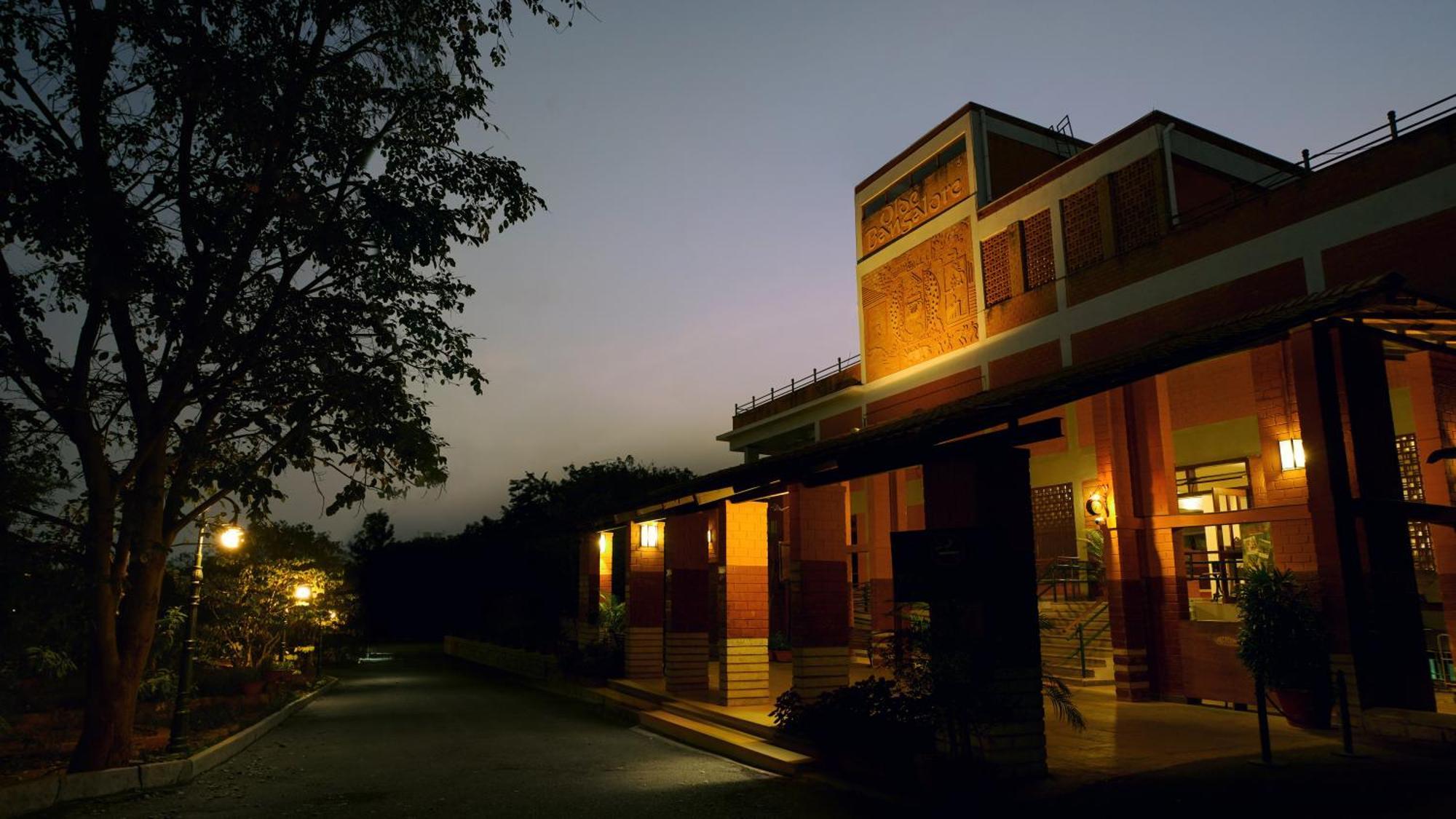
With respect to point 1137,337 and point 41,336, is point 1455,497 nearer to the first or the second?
point 1137,337

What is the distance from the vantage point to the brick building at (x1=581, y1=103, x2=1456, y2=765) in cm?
995

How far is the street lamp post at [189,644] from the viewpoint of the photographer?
10.9 m

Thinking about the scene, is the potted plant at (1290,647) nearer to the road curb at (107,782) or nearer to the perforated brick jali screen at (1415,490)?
the perforated brick jali screen at (1415,490)

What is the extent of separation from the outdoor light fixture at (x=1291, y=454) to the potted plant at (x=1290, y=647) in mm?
1867

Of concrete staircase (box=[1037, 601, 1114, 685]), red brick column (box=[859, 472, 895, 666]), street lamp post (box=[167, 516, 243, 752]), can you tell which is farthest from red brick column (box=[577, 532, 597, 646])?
concrete staircase (box=[1037, 601, 1114, 685])

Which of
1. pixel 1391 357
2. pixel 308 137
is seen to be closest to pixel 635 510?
pixel 308 137

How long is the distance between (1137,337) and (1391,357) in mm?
4320

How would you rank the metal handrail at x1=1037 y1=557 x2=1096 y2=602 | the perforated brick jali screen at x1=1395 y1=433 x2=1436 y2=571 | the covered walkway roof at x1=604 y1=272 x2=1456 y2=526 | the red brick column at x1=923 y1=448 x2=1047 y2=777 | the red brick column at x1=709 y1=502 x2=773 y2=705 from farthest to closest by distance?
1. the metal handrail at x1=1037 y1=557 x2=1096 y2=602
2. the perforated brick jali screen at x1=1395 y1=433 x2=1436 y2=571
3. the red brick column at x1=709 y1=502 x2=773 y2=705
4. the covered walkway roof at x1=604 y1=272 x2=1456 y2=526
5. the red brick column at x1=923 y1=448 x2=1047 y2=777

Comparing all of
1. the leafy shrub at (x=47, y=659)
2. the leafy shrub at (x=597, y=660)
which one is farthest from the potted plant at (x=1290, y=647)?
the leafy shrub at (x=47, y=659)

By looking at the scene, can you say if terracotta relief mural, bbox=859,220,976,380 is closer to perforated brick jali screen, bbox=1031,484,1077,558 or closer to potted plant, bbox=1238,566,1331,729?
perforated brick jali screen, bbox=1031,484,1077,558

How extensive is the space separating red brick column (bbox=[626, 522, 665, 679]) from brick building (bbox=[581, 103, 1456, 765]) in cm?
5

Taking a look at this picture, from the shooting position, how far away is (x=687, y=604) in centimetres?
1630

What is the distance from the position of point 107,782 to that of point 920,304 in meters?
19.6

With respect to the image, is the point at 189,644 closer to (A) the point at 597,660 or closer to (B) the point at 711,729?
(B) the point at 711,729
